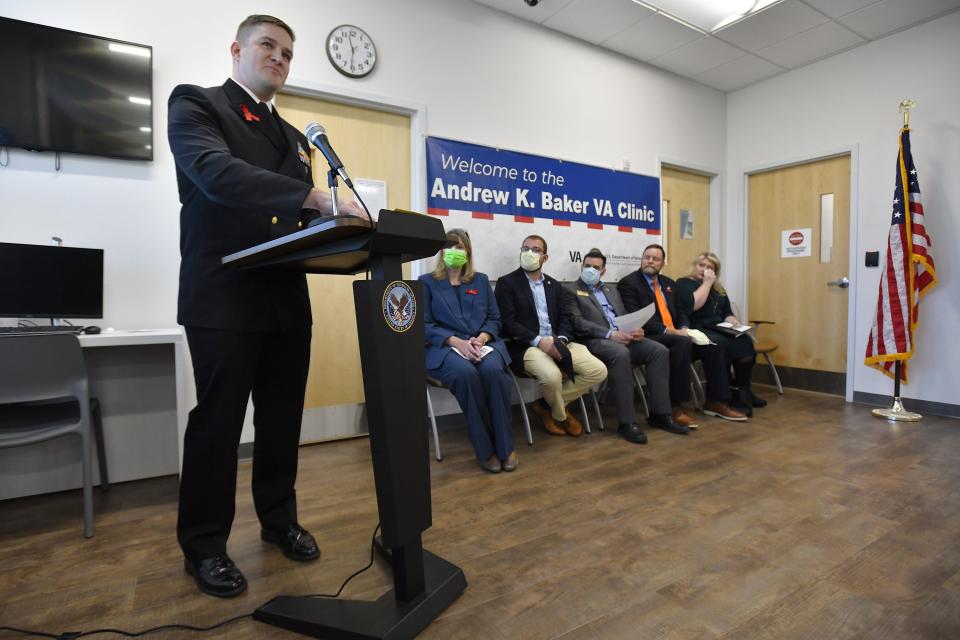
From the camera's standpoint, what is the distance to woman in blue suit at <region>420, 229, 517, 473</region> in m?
2.56

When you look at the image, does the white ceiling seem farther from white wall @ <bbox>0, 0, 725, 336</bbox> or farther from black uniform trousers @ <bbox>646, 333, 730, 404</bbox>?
black uniform trousers @ <bbox>646, 333, 730, 404</bbox>

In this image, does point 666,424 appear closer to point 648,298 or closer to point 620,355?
point 620,355

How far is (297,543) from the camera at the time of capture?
1653 mm

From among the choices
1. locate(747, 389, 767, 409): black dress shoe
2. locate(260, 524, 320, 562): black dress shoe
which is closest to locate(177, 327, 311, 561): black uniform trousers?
locate(260, 524, 320, 562): black dress shoe

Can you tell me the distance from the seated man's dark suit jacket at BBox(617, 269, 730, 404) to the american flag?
133cm

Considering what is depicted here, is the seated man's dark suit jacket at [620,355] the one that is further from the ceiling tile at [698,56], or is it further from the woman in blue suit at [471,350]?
the ceiling tile at [698,56]

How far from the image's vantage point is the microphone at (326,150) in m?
1.03

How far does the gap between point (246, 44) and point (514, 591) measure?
1.80 meters

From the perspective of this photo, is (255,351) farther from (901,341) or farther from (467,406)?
(901,341)

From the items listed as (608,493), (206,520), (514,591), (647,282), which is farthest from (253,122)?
(647,282)

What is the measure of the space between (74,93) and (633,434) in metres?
3.45

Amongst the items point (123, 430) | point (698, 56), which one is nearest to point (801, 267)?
Answer: point (698, 56)

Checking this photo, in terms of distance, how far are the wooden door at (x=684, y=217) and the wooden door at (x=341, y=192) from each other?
284cm

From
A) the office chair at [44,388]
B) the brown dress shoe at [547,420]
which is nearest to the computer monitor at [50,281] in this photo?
the office chair at [44,388]
